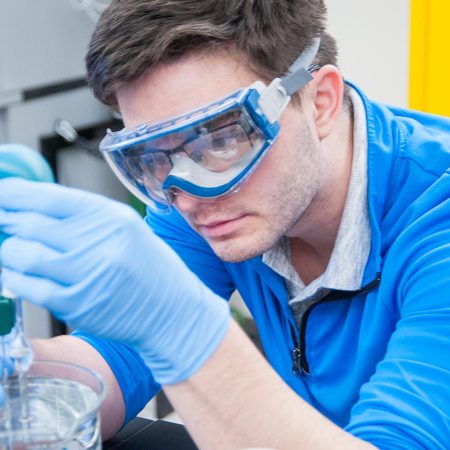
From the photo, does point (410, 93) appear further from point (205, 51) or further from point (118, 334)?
point (118, 334)

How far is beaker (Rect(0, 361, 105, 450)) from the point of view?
0.80 meters

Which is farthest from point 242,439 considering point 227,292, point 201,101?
point 227,292

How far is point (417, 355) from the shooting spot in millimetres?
992

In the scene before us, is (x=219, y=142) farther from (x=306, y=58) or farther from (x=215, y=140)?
(x=306, y=58)

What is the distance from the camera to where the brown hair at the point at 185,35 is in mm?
1051

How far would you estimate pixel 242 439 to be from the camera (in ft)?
2.94

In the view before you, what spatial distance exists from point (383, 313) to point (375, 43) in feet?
4.73

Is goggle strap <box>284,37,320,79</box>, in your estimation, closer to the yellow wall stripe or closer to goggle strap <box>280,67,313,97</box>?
goggle strap <box>280,67,313,97</box>

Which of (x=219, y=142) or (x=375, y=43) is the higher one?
(x=375, y=43)

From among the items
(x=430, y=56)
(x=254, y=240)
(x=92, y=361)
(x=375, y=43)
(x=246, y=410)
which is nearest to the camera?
(x=246, y=410)

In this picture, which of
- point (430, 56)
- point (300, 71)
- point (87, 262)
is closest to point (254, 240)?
point (300, 71)

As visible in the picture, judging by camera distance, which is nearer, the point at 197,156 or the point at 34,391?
the point at 34,391

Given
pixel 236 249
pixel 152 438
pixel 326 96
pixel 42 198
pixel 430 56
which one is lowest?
pixel 152 438

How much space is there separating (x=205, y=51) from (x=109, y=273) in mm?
402
